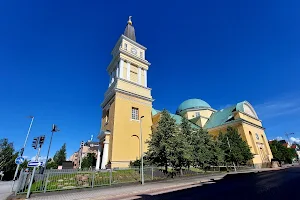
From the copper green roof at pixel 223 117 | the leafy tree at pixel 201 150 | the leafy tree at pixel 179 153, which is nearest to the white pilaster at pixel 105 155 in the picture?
the leafy tree at pixel 179 153

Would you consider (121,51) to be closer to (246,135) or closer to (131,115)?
(131,115)

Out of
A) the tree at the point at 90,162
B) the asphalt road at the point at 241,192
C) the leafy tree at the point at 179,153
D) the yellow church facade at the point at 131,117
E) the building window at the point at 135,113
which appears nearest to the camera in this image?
the asphalt road at the point at 241,192

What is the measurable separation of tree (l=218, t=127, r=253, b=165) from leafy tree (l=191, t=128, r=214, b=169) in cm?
561

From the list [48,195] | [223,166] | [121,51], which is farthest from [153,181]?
[121,51]

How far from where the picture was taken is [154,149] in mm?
18047

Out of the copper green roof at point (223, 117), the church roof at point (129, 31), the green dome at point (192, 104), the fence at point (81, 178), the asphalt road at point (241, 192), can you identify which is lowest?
the asphalt road at point (241, 192)

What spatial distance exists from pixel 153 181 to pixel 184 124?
1124 cm

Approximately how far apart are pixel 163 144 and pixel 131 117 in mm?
8668

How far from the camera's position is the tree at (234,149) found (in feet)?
90.7

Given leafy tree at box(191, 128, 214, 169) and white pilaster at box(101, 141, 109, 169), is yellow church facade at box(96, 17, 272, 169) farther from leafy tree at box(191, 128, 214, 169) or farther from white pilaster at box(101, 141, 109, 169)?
leafy tree at box(191, 128, 214, 169)

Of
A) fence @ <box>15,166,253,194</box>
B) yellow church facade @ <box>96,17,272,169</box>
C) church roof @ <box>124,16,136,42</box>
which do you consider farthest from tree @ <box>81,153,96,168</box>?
church roof @ <box>124,16,136,42</box>

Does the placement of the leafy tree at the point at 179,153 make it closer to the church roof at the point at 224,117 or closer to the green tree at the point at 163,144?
the green tree at the point at 163,144

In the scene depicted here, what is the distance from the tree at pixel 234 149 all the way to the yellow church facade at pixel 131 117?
4186 millimetres

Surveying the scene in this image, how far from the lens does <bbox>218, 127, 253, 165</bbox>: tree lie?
27.6 metres
